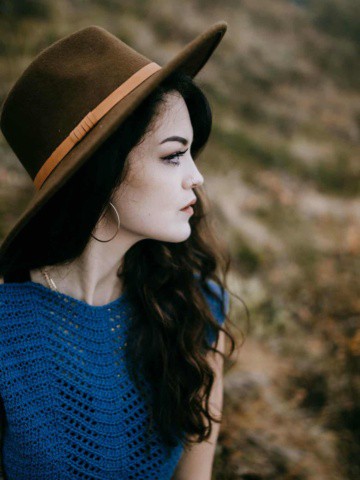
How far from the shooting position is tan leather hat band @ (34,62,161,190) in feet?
4.57

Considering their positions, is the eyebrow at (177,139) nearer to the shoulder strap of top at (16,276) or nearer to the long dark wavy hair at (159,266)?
the long dark wavy hair at (159,266)

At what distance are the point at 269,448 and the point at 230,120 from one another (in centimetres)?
689

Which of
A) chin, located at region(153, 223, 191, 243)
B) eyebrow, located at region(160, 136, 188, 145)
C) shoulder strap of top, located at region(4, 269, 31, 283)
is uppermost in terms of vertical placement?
eyebrow, located at region(160, 136, 188, 145)

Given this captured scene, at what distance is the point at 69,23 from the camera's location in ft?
23.1

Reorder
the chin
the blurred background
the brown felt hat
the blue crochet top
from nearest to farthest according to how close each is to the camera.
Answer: the brown felt hat < the blue crochet top < the chin < the blurred background

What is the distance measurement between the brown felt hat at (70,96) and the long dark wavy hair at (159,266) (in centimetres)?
11

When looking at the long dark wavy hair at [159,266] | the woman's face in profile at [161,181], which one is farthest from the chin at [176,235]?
the long dark wavy hair at [159,266]

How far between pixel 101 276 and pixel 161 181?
496 millimetres

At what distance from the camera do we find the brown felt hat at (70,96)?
138 cm

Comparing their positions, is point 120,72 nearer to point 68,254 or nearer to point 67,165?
point 67,165

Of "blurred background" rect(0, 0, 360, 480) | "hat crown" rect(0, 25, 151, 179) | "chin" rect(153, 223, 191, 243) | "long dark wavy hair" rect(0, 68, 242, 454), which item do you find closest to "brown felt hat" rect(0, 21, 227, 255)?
"hat crown" rect(0, 25, 151, 179)

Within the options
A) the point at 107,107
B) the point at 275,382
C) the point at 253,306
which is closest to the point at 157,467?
the point at 107,107

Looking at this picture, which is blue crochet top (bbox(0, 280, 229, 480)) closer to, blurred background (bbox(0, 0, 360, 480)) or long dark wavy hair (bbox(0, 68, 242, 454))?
long dark wavy hair (bbox(0, 68, 242, 454))

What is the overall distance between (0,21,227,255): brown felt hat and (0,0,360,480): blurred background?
1.87m
